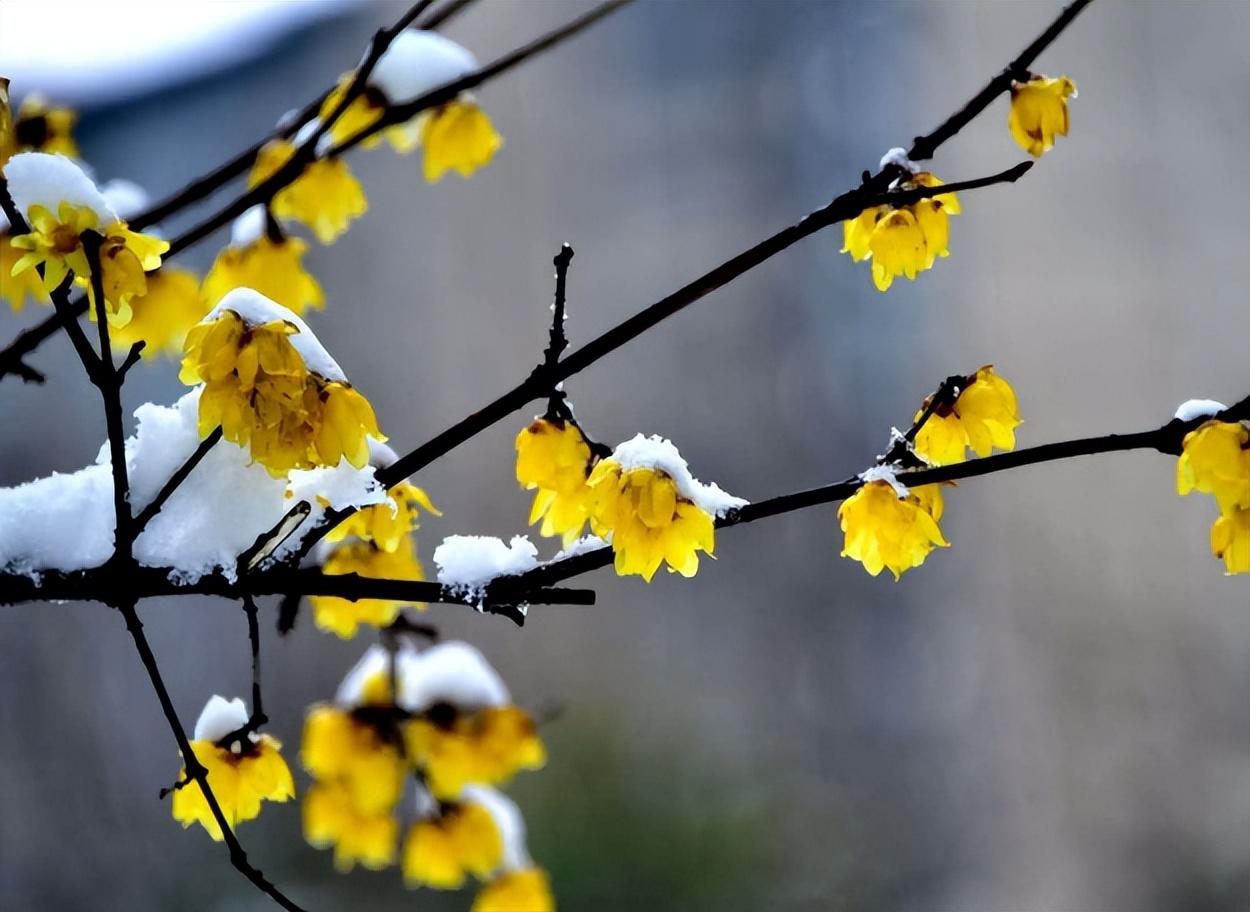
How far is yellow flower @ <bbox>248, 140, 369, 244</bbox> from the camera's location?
0.90 metres

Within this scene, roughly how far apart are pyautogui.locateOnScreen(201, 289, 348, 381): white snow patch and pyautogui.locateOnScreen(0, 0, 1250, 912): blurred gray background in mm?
3326

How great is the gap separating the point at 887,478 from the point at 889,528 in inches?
1.2

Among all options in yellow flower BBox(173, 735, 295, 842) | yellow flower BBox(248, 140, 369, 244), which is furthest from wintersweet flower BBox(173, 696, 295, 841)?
yellow flower BBox(248, 140, 369, 244)

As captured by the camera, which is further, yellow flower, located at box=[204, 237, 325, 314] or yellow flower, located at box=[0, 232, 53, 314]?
yellow flower, located at box=[204, 237, 325, 314]

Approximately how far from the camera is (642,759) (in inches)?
161

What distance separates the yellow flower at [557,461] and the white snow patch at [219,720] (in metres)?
0.28

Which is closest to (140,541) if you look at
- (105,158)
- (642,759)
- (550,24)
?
(642,759)

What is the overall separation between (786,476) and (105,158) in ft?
14.6

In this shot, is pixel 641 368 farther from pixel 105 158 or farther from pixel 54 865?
pixel 105 158

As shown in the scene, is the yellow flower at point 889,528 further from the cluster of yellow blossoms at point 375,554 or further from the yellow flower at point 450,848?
the yellow flower at point 450,848

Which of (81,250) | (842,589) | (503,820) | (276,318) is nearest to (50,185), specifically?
(81,250)

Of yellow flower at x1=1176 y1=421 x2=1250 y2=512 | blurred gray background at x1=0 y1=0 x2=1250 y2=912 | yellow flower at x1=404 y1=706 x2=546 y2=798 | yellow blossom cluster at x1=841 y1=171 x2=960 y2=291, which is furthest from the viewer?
blurred gray background at x1=0 y1=0 x2=1250 y2=912

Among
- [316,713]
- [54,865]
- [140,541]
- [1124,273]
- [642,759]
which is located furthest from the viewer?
[642,759]

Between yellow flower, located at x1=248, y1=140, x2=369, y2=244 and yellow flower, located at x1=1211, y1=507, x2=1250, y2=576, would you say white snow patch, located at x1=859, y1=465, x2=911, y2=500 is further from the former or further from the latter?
yellow flower, located at x1=248, y1=140, x2=369, y2=244
